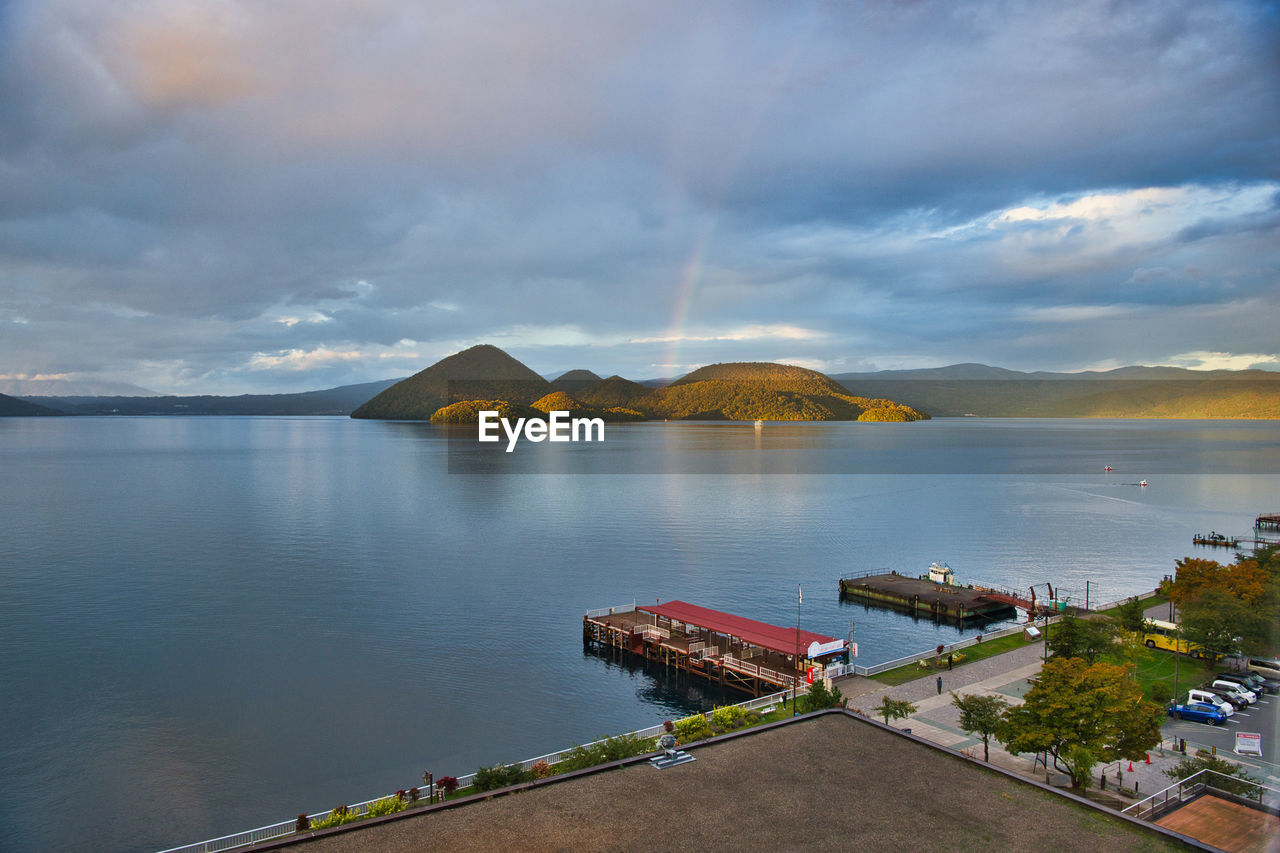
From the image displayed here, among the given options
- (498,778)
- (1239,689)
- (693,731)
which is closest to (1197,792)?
(1239,689)

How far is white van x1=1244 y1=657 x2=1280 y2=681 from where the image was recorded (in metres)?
39.0

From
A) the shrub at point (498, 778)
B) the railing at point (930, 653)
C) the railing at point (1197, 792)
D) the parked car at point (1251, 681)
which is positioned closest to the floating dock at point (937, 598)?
the railing at point (930, 653)

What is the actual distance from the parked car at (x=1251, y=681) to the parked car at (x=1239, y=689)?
736 mm

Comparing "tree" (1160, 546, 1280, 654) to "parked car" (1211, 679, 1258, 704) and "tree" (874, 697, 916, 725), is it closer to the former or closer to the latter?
"parked car" (1211, 679, 1258, 704)

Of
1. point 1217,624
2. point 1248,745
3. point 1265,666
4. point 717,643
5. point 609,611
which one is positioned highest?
point 1217,624

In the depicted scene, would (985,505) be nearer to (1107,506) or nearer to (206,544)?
(1107,506)

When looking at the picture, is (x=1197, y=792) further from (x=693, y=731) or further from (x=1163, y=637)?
(x=1163, y=637)

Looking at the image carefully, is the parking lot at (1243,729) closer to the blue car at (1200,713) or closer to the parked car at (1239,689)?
the blue car at (1200,713)

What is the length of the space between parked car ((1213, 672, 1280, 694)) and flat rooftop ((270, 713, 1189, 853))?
2415 centimetres

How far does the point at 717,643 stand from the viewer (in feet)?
156

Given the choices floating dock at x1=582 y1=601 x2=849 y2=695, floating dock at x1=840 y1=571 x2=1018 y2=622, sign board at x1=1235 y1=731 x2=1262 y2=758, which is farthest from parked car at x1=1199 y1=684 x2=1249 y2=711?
floating dock at x1=840 y1=571 x2=1018 y2=622

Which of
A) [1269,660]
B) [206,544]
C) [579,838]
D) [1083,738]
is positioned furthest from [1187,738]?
[206,544]

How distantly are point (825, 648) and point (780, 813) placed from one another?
22515 millimetres

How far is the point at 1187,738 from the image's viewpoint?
1218 inches
